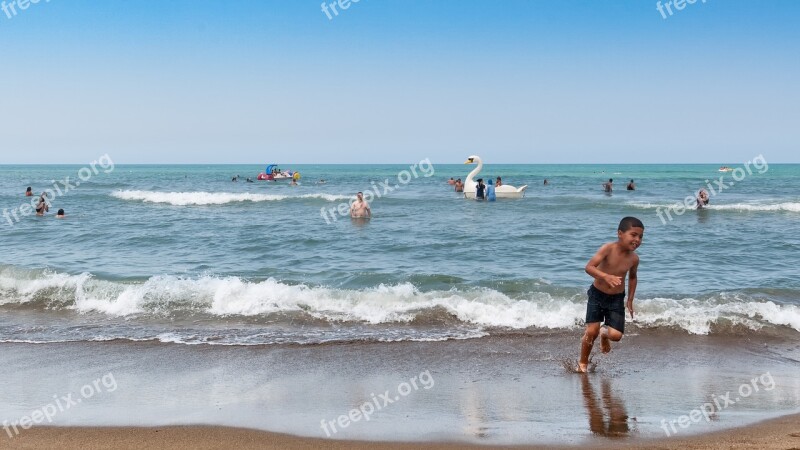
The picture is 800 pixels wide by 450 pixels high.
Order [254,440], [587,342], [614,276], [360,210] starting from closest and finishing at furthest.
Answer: [254,440] < [614,276] < [587,342] < [360,210]

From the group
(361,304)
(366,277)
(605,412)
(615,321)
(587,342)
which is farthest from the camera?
(366,277)

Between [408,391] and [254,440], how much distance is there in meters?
1.69

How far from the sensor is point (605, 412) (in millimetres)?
5195

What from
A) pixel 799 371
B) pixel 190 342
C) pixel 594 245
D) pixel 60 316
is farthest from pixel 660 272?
pixel 60 316

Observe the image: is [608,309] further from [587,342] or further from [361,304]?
[361,304]

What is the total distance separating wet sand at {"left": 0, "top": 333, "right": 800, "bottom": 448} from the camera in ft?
15.7

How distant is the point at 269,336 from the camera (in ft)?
26.7

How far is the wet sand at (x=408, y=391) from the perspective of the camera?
4781 millimetres

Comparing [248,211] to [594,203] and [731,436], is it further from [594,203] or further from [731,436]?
[731,436]

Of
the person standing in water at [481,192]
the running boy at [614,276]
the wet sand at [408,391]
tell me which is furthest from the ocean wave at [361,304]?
the person standing in water at [481,192]

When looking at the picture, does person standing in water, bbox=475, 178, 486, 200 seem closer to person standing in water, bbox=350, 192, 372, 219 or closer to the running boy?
person standing in water, bbox=350, 192, 372, 219

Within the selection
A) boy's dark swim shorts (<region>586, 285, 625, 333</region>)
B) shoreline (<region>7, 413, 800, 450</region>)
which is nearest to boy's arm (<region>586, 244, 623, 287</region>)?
boy's dark swim shorts (<region>586, 285, 625, 333</region>)

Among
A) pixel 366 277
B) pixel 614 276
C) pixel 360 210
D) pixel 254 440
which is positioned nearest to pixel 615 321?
pixel 614 276

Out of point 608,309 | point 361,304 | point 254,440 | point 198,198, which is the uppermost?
point 608,309
